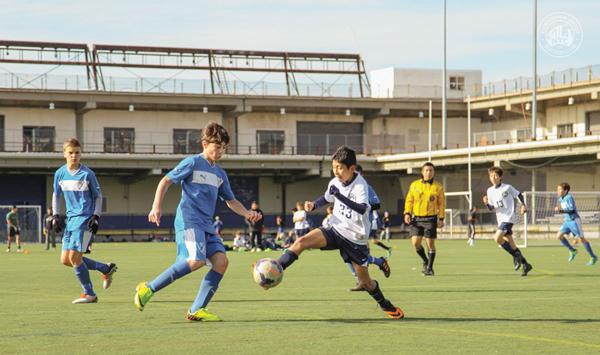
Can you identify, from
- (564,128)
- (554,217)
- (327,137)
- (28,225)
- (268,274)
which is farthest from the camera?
(327,137)

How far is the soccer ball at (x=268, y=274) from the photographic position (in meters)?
8.30

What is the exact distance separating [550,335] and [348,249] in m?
2.12

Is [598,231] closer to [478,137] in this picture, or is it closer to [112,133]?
[478,137]

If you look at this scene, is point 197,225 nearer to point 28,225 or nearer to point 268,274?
point 268,274

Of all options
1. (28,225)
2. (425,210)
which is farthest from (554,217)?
(425,210)

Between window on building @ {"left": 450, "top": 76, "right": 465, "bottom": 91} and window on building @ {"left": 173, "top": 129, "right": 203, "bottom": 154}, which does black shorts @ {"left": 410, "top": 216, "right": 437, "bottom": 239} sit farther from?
window on building @ {"left": 450, "top": 76, "right": 465, "bottom": 91}

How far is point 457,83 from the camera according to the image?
61938 mm

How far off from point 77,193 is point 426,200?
6.75m

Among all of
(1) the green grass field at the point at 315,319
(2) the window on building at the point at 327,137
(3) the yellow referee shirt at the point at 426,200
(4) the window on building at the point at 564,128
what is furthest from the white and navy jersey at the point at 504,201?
(4) the window on building at the point at 564,128

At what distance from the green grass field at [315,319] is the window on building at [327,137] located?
4299cm

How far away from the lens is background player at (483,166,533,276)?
52.0ft

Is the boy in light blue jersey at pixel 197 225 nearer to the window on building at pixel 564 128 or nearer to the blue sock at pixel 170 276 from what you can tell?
the blue sock at pixel 170 276

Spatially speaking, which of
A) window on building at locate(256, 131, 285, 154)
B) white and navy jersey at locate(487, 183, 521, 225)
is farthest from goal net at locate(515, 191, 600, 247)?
white and navy jersey at locate(487, 183, 521, 225)

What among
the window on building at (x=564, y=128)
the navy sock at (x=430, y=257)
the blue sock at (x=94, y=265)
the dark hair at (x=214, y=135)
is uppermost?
the window on building at (x=564, y=128)
